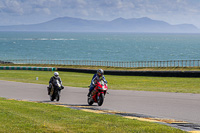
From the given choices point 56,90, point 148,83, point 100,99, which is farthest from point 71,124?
point 148,83

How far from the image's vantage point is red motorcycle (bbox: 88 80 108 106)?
16.4 meters

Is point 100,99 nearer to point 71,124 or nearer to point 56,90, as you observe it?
point 56,90

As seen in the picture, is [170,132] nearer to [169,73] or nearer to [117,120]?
[117,120]

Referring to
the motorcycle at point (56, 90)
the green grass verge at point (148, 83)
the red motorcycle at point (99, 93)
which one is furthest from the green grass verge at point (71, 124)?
the green grass verge at point (148, 83)

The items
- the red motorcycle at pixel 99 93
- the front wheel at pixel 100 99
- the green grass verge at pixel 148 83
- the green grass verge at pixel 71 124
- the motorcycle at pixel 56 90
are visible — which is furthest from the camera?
the green grass verge at pixel 148 83

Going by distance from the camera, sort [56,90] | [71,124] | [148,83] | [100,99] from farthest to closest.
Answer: [148,83] → [56,90] → [100,99] → [71,124]

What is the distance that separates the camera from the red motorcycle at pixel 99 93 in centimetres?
1639

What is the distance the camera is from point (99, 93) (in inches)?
667

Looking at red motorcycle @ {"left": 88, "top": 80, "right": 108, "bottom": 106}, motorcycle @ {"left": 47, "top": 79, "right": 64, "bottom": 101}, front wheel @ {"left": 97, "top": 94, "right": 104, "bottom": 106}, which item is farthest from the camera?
motorcycle @ {"left": 47, "top": 79, "right": 64, "bottom": 101}

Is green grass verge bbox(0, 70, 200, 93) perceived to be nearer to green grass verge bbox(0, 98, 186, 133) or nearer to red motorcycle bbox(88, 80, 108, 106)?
red motorcycle bbox(88, 80, 108, 106)

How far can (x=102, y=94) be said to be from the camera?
55.1ft

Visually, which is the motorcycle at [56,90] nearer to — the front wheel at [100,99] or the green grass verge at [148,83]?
the front wheel at [100,99]

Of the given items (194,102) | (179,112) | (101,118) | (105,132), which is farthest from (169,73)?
(105,132)

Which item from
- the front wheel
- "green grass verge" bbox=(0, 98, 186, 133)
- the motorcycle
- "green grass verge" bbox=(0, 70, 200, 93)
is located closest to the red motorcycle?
the front wheel
